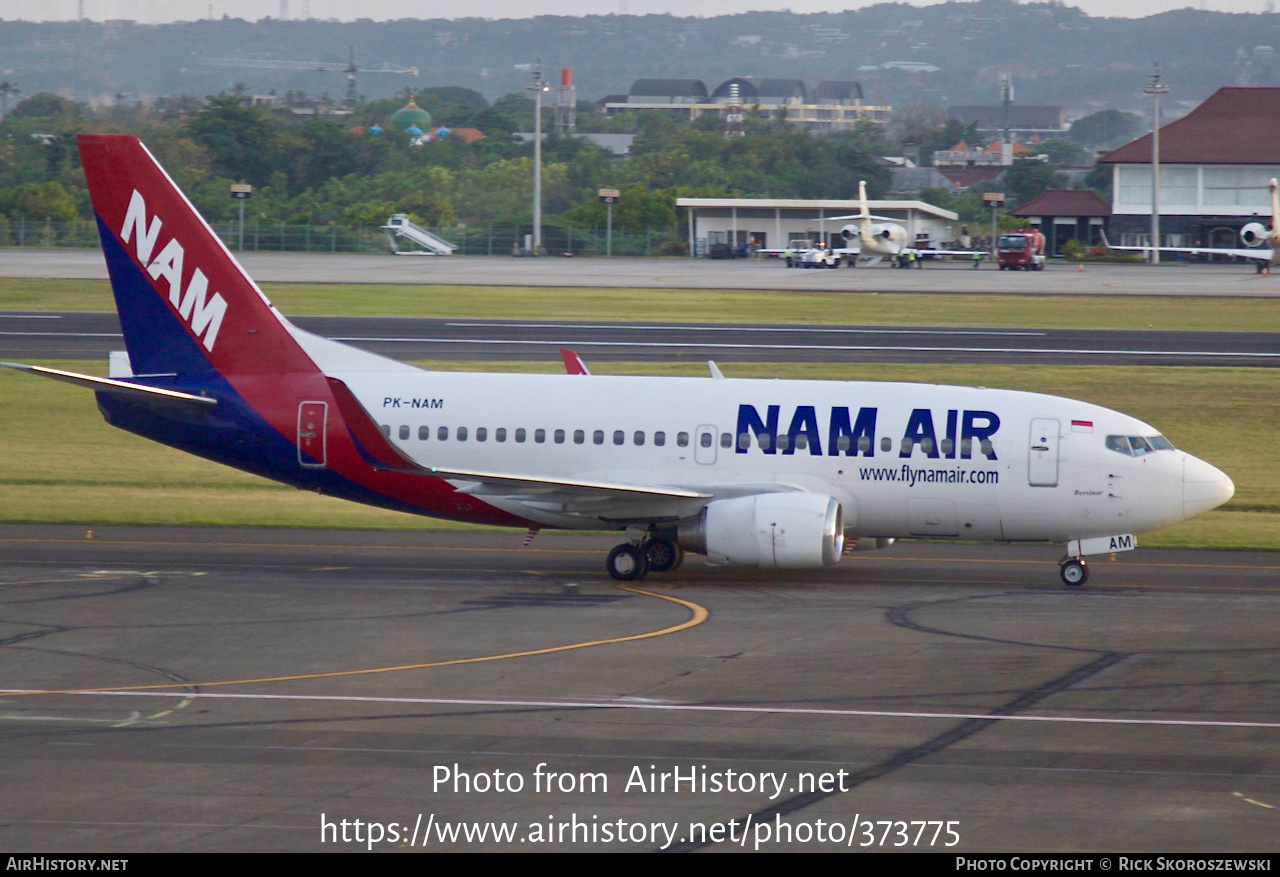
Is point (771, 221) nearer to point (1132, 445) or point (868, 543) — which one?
point (868, 543)

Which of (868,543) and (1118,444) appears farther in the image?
(868,543)

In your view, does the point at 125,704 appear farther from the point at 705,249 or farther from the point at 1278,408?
the point at 705,249

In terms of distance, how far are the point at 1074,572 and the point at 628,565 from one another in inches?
331

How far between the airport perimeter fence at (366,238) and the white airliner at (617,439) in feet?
293

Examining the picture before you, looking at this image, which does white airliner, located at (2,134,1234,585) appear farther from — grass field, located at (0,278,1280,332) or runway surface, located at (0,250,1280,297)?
runway surface, located at (0,250,1280,297)

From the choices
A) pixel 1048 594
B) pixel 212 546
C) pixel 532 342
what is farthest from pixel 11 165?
pixel 1048 594

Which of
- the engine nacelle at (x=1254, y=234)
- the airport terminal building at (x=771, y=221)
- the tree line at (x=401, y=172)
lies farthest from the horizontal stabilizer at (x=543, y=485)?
the tree line at (x=401, y=172)

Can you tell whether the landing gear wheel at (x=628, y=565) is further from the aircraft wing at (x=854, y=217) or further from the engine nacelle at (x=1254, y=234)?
the aircraft wing at (x=854, y=217)

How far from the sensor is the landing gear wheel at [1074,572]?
28016 millimetres

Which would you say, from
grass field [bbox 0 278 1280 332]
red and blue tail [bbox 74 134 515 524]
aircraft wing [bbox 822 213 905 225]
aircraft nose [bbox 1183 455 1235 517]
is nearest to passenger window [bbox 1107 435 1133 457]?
aircraft nose [bbox 1183 455 1235 517]

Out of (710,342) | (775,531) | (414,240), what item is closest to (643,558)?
(775,531)

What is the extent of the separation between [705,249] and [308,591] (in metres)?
100

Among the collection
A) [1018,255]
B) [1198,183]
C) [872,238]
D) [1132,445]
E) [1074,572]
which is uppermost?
[1198,183]

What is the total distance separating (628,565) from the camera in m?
28.4
